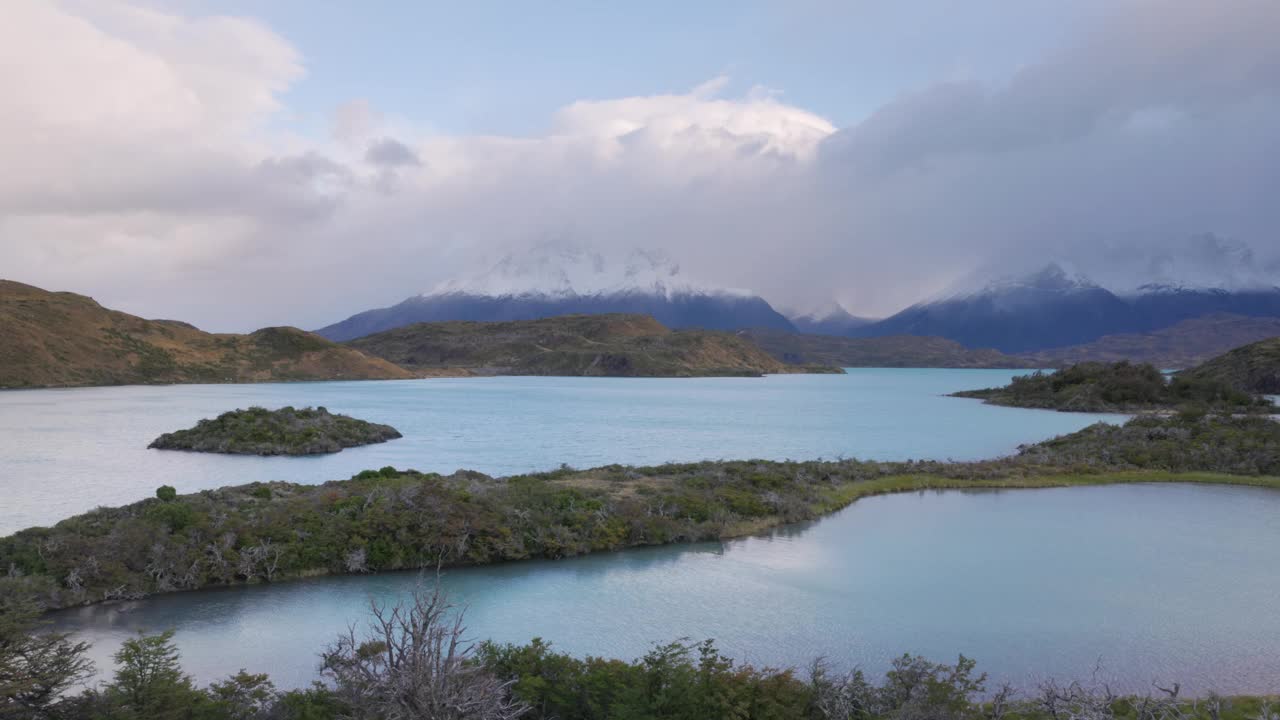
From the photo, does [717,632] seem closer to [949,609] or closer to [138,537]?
[949,609]

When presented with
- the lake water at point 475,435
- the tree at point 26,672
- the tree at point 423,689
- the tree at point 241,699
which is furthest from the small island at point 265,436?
the tree at point 423,689

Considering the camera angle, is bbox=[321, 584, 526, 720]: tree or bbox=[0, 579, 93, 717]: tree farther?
bbox=[0, 579, 93, 717]: tree

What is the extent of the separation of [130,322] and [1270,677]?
159596 mm

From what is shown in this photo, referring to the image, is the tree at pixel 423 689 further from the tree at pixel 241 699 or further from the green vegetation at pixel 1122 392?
the green vegetation at pixel 1122 392

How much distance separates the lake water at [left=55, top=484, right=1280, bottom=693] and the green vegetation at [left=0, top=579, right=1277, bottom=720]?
224 centimetres

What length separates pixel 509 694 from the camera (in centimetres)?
1094

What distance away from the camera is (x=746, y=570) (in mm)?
20109

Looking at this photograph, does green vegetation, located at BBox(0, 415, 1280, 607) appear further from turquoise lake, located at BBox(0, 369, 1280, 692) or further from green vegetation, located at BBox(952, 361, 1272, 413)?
green vegetation, located at BBox(952, 361, 1272, 413)

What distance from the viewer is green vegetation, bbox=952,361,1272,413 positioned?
257ft

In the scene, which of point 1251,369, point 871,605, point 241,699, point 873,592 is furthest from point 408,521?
point 1251,369

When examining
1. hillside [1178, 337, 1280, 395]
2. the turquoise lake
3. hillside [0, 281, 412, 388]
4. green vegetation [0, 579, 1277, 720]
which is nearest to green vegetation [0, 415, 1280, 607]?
the turquoise lake

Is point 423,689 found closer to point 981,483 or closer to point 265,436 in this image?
point 981,483

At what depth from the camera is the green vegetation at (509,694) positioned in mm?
8867

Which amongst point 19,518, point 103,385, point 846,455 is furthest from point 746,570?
point 103,385
